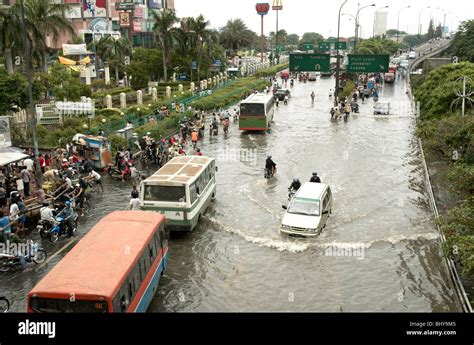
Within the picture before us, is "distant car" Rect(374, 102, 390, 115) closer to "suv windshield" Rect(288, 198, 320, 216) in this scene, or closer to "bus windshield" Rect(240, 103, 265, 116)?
"bus windshield" Rect(240, 103, 265, 116)

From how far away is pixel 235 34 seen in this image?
4326 inches

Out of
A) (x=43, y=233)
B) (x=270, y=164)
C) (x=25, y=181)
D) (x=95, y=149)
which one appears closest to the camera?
(x=43, y=233)

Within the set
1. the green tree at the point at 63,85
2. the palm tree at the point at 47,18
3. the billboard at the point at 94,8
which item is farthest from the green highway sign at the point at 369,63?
the billboard at the point at 94,8

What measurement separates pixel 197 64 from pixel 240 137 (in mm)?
32786

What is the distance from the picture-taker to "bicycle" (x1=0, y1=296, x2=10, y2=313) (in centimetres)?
1265

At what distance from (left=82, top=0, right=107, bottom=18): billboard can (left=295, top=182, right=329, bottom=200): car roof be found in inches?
3383

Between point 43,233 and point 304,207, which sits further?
point 304,207

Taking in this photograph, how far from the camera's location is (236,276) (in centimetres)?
1539

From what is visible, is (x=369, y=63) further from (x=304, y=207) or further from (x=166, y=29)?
(x=304, y=207)

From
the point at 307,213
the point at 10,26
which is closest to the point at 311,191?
the point at 307,213

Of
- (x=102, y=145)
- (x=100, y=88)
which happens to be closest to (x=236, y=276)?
(x=102, y=145)

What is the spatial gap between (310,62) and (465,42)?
33.8 meters

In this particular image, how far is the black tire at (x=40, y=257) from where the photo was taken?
15586 millimetres
